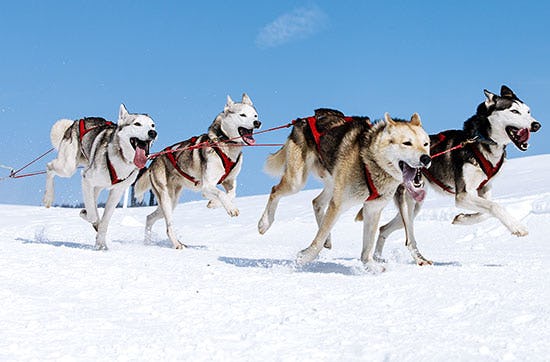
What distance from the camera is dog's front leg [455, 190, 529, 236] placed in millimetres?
5184

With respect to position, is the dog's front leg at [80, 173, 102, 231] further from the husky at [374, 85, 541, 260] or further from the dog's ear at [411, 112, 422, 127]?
the dog's ear at [411, 112, 422, 127]

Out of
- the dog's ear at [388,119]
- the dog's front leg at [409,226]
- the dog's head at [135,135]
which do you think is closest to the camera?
the dog's ear at [388,119]

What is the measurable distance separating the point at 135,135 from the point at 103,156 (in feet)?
1.46

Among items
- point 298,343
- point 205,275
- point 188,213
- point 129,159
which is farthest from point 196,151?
point 188,213

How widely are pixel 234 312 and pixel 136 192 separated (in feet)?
15.8

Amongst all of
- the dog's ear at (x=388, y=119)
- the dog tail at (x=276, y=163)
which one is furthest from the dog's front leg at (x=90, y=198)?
the dog's ear at (x=388, y=119)

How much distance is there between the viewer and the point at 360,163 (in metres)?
4.73

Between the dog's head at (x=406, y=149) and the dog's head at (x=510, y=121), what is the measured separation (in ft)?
4.38

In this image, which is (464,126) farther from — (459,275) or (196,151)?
(196,151)

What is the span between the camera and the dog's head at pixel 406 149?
4387 millimetres

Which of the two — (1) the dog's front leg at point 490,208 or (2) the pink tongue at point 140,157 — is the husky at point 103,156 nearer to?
(2) the pink tongue at point 140,157

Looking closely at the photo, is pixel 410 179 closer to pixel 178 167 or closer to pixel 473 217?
pixel 473 217

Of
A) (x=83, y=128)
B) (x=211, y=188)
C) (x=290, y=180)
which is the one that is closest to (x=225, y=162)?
(x=211, y=188)

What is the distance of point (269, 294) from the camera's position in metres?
3.87
